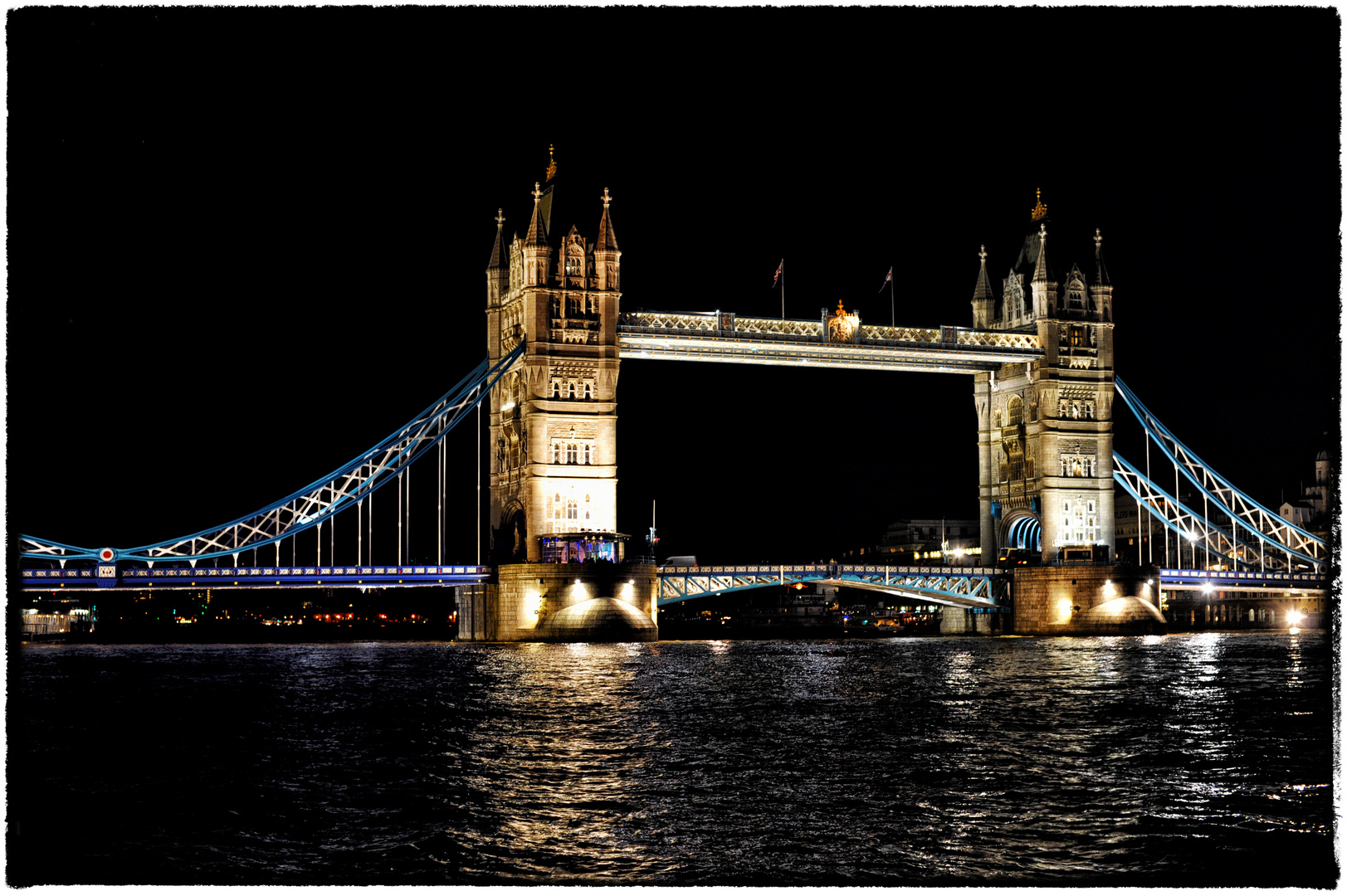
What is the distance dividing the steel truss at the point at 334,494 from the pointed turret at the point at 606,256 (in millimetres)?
5524

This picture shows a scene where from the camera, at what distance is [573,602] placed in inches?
3403

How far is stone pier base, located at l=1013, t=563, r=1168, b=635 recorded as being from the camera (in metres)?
99.6

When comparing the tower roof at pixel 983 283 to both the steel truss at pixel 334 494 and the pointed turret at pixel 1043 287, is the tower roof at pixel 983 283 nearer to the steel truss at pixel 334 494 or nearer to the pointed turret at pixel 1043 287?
the pointed turret at pixel 1043 287

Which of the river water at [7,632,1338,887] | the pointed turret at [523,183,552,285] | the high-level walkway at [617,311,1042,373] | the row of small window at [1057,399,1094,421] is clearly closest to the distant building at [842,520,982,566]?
the row of small window at [1057,399,1094,421]

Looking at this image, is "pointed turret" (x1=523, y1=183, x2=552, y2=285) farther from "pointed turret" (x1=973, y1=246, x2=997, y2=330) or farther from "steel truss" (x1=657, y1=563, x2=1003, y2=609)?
"pointed turret" (x1=973, y1=246, x2=997, y2=330)

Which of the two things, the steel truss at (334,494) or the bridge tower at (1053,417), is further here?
the bridge tower at (1053,417)

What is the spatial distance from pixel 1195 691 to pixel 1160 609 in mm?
53115

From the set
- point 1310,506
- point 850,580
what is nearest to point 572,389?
point 850,580

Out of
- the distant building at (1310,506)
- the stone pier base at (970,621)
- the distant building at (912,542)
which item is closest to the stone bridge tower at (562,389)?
the stone pier base at (970,621)

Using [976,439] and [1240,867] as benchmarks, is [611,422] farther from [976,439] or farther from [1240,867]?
[1240,867]

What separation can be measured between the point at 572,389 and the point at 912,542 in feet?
317

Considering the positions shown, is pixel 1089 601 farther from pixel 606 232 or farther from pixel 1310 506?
pixel 1310 506

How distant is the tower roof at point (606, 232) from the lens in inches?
3639

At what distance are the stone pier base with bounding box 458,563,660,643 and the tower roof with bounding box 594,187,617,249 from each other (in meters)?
17.3
